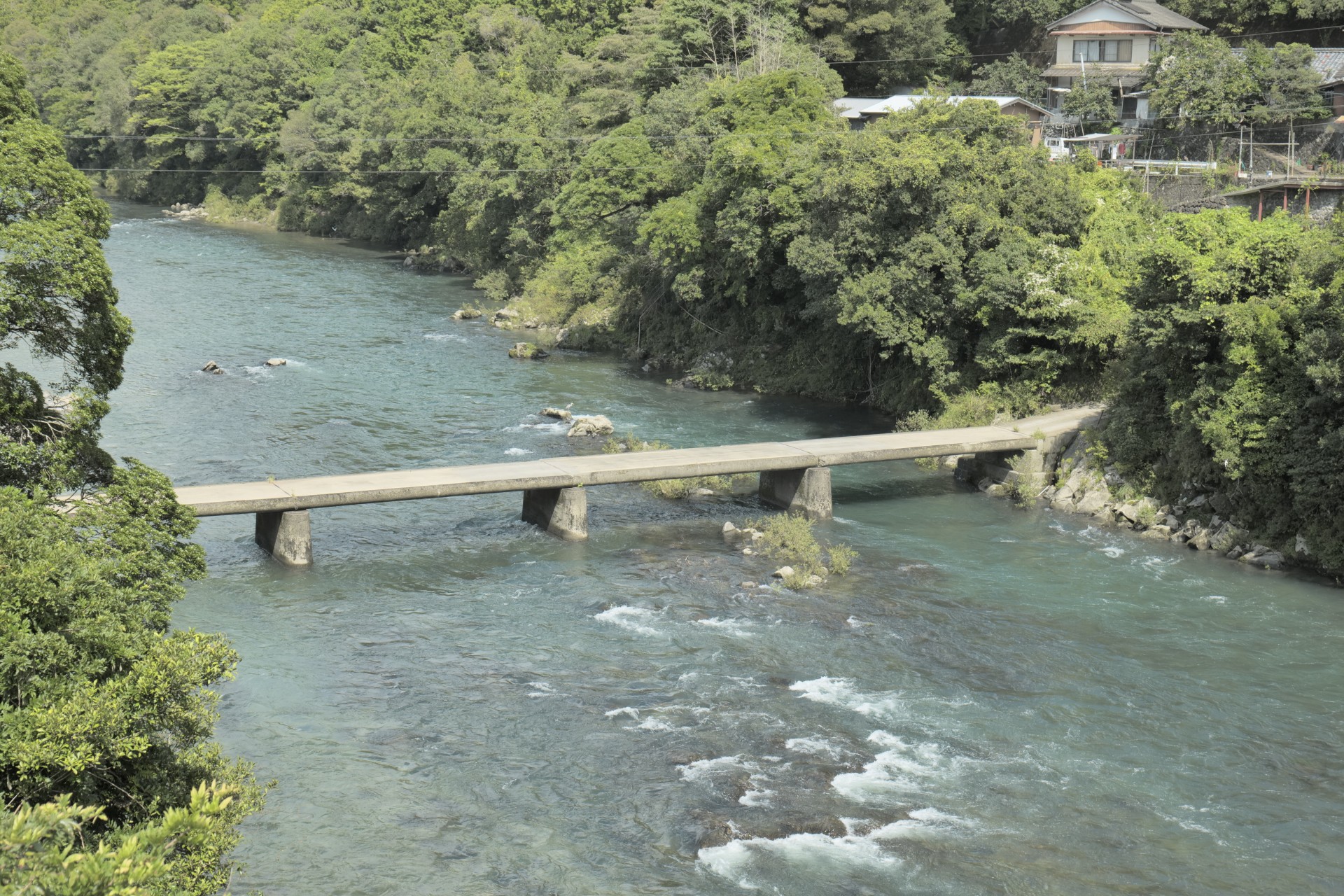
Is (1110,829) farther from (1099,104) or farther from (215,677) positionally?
(1099,104)

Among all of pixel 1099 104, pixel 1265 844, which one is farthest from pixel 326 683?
pixel 1099 104

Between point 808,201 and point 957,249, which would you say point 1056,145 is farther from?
point 957,249

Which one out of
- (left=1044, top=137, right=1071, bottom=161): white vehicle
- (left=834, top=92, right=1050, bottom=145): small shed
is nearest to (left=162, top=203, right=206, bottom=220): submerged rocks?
(left=834, top=92, right=1050, bottom=145): small shed

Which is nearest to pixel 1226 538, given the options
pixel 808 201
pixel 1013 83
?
pixel 808 201

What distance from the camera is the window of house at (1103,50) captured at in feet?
232

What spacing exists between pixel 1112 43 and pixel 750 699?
58209mm

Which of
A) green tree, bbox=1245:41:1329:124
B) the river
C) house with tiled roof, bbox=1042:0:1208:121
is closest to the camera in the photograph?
the river

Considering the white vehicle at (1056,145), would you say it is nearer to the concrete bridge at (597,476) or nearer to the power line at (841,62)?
the power line at (841,62)

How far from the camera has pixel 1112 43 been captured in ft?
233

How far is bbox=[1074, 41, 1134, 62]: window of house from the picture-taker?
232 feet

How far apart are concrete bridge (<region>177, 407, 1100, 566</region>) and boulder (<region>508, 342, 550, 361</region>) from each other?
679 inches

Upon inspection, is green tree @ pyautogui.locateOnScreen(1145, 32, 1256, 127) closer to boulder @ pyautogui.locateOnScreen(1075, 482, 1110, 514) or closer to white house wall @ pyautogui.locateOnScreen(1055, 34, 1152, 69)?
white house wall @ pyautogui.locateOnScreen(1055, 34, 1152, 69)

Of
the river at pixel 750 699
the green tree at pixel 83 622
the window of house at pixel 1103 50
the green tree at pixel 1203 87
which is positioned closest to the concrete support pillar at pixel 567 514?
the river at pixel 750 699

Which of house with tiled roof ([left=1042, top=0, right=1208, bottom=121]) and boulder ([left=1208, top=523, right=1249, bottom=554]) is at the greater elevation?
house with tiled roof ([left=1042, top=0, right=1208, bottom=121])
